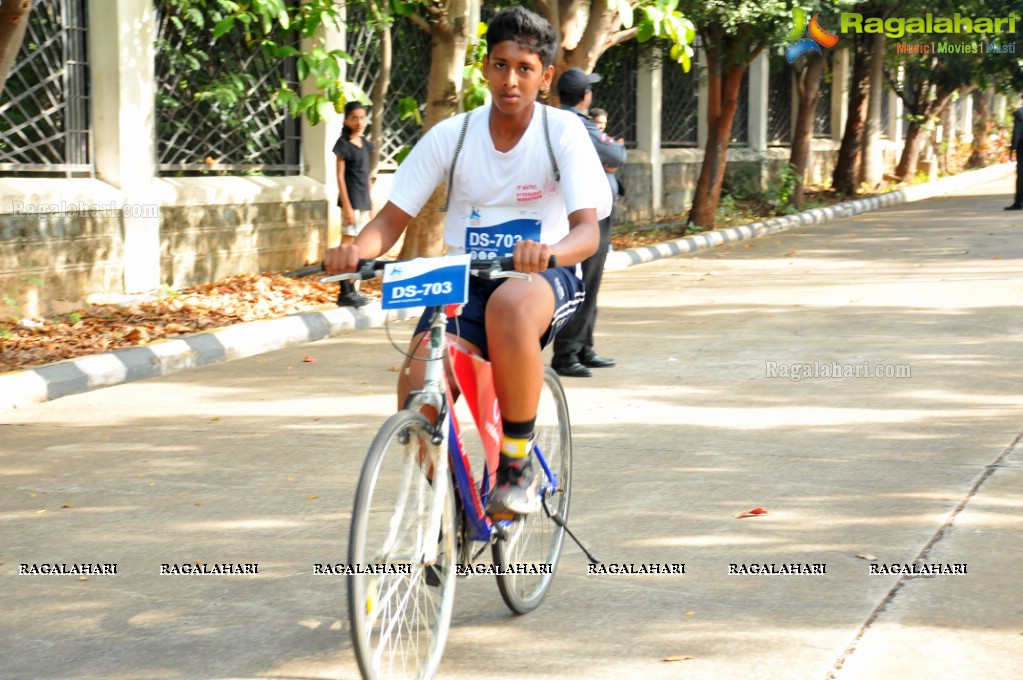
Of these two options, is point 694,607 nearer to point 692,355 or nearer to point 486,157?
point 486,157

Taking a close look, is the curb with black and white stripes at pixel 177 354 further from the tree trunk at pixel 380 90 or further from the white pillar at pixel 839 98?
the white pillar at pixel 839 98

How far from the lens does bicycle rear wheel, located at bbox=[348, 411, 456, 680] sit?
11.3ft

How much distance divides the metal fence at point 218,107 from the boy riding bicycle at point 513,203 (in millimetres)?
→ 9241

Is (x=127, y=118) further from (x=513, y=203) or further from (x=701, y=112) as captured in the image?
(x=701, y=112)

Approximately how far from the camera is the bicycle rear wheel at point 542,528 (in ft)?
14.3

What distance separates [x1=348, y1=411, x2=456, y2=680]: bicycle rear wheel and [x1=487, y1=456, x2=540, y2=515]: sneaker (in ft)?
0.85

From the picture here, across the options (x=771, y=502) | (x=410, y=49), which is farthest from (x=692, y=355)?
(x=410, y=49)

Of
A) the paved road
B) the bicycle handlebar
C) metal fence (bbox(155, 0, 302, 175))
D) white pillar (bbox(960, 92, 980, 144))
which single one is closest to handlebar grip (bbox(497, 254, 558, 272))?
the bicycle handlebar

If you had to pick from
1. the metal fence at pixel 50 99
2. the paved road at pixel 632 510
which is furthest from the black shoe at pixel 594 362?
the metal fence at pixel 50 99

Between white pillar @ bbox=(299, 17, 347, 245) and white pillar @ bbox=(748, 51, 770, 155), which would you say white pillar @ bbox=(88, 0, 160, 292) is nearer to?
white pillar @ bbox=(299, 17, 347, 245)

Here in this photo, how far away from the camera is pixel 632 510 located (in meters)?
5.75

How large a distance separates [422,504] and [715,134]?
1659 centimetres

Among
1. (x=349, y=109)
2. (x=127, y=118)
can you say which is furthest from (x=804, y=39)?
(x=127, y=118)

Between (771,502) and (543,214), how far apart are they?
211 centimetres
